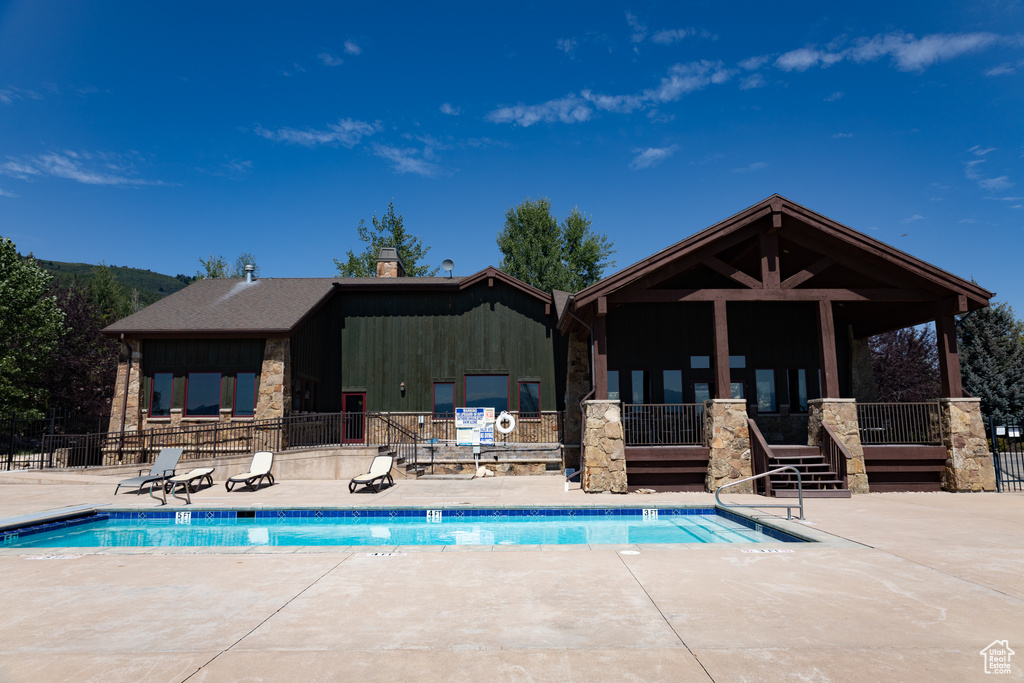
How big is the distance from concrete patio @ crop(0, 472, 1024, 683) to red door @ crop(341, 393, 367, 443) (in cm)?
1531

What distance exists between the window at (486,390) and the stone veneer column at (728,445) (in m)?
11.0

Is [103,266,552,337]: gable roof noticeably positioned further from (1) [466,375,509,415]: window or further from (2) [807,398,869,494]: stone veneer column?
(2) [807,398,869,494]: stone veneer column

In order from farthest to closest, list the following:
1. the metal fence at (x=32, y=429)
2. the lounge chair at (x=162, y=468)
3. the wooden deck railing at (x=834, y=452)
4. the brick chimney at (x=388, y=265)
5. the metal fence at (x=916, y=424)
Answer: the brick chimney at (x=388, y=265) → the metal fence at (x=32, y=429) → the metal fence at (x=916, y=424) → the lounge chair at (x=162, y=468) → the wooden deck railing at (x=834, y=452)

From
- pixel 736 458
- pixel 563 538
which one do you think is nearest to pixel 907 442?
pixel 736 458

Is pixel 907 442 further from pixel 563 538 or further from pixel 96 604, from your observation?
pixel 96 604

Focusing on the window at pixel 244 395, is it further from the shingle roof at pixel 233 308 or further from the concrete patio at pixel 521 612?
the concrete patio at pixel 521 612

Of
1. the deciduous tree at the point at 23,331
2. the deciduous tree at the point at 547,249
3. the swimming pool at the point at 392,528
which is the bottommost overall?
the swimming pool at the point at 392,528

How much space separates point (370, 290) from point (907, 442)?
60.8 feet

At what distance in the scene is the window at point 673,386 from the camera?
62.5 feet

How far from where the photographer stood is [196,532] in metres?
10.5

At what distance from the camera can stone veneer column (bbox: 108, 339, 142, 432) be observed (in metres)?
20.4

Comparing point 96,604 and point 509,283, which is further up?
point 509,283

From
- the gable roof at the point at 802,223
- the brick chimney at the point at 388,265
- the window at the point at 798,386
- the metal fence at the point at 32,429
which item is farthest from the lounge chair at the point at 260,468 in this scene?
the window at the point at 798,386

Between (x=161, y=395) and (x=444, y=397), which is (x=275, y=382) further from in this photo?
(x=444, y=397)
